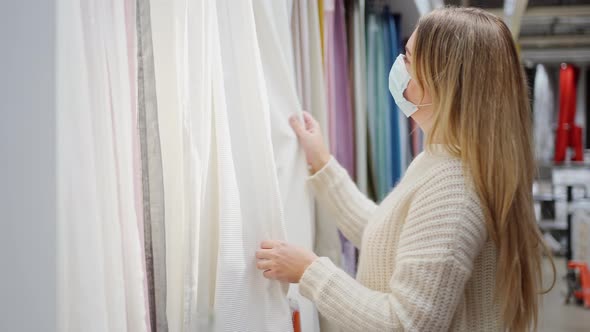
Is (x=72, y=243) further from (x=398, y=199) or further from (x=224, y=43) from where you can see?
(x=398, y=199)

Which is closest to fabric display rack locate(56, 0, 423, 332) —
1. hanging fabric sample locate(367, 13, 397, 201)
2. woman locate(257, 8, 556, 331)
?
woman locate(257, 8, 556, 331)

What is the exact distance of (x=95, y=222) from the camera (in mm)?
753

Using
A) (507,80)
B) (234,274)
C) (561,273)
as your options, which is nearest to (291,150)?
(234,274)

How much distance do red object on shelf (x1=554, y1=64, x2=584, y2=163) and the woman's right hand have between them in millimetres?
7770

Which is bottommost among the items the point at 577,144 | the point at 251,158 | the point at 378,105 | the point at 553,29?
the point at 577,144

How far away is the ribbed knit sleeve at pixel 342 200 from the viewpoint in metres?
1.54

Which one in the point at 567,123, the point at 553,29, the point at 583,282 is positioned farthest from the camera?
the point at 567,123

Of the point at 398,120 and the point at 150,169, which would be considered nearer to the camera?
the point at 150,169

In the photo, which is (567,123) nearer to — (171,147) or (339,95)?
(339,95)

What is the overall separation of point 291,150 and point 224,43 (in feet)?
1.26

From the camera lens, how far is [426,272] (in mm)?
1070

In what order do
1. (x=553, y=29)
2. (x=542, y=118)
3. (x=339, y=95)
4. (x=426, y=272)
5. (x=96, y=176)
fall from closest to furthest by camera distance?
(x=96, y=176) → (x=426, y=272) → (x=339, y=95) → (x=553, y=29) → (x=542, y=118)

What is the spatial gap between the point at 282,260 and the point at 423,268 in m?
0.29

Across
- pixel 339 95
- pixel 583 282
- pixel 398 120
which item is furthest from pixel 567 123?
pixel 339 95
